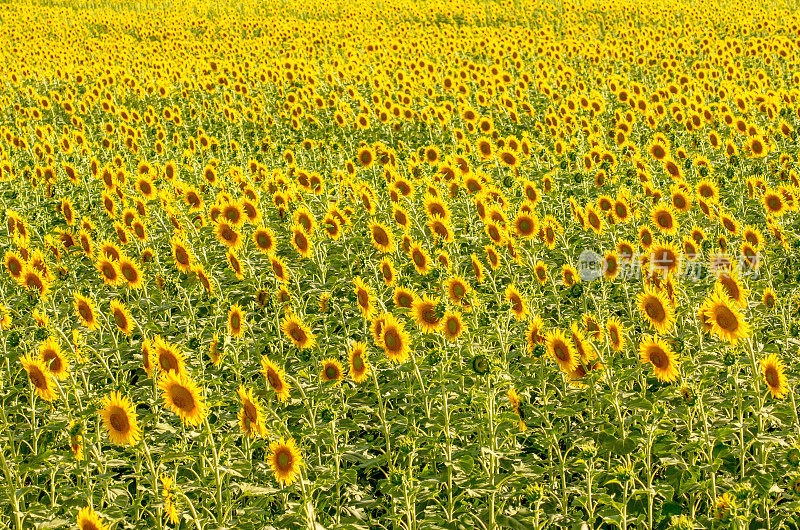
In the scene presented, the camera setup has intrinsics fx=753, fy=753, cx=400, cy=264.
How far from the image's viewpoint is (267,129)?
1326 cm

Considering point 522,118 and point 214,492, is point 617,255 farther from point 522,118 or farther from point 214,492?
point 522,118

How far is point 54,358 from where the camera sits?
172 inches

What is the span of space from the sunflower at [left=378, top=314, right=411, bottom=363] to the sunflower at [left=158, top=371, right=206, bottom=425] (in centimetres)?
121

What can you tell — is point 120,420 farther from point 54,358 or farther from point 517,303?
point 517,303

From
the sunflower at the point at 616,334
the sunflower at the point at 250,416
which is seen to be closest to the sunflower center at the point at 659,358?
the sunflower at the point at 616,334

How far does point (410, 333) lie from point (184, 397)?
2043 millimetres

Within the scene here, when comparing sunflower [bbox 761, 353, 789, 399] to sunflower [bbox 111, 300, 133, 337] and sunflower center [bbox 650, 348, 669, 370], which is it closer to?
sunflower center [bbox 650, 348, 669, 370]

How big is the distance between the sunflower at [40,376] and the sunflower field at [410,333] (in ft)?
0.10

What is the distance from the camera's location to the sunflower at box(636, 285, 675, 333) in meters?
4.60

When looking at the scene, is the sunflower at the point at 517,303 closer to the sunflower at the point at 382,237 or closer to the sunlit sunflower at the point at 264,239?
the sunflower at the point at 382,237

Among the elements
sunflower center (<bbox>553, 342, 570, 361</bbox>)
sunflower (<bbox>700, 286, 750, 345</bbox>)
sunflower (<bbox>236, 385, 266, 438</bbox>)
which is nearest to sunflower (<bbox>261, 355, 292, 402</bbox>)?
sunflower (<bbox>236, 385, 266, 438</bbox>)

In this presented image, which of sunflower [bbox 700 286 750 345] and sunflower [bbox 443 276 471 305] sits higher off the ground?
sunflower [bbox 700 286 750 345]

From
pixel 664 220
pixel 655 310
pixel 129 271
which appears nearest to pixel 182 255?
pixel 129 271

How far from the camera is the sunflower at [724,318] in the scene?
4.17 m
